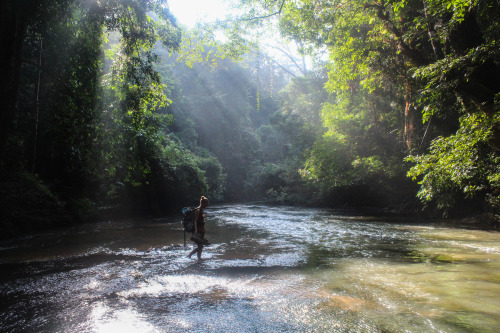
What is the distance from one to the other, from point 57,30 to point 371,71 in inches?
504

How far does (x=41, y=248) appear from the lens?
8.57 m

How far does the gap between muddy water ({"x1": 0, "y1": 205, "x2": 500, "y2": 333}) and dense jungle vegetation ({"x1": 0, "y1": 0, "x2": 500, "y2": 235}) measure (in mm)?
2806

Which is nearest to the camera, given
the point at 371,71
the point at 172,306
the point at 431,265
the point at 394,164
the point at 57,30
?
the point at 172,306

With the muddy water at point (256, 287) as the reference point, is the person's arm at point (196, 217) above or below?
above

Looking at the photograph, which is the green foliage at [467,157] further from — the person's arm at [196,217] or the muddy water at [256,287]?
the person's arm at [196,217]

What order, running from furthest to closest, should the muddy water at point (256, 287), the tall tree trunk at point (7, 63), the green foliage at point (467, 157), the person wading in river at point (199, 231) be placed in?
the green foliage at point (467, 157) → the person wading in river at point (199, 231) → the tall tree trunk at point (7, 63) → the muddy water at point (256, 287)

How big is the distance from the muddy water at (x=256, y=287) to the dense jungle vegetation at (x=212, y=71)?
2806 mm

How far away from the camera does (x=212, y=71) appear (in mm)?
16266

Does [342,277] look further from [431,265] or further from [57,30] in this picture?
[57,30]

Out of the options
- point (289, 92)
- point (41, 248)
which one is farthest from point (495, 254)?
point (289, 92)

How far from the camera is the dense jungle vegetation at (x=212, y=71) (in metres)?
8.31

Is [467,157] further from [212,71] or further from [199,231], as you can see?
[212,71]

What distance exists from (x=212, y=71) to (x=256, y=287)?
13.5m

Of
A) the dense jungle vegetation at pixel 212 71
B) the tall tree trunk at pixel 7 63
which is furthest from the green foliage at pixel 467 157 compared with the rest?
the tall tree trunk at pixel 7 63
